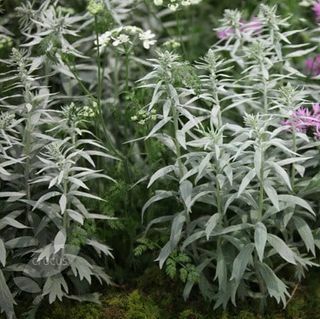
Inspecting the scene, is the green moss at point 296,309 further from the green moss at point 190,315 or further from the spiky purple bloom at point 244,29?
the spiky purple bloom at point 244,29

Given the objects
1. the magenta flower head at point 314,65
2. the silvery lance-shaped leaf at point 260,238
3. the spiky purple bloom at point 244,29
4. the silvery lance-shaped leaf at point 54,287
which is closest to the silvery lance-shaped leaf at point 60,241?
the silvery lance-shaped leaf at point 54,287

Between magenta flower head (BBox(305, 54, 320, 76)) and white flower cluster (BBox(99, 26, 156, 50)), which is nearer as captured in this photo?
white flower cluster (BBox(99, 26, 156, 50))

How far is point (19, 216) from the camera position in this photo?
2.37 m

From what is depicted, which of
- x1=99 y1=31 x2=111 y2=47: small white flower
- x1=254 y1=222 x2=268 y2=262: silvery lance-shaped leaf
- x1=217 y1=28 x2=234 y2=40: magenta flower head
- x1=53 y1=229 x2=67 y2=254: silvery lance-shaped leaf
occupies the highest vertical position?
x1=99 y1=31 x2=111 y2=47: small white flower

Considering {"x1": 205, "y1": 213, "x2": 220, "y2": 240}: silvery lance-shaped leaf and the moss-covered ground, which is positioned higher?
{"x1": 205, "y1": 213, "x2": 220, "y2": 240}: silvery lance-shaped leaf

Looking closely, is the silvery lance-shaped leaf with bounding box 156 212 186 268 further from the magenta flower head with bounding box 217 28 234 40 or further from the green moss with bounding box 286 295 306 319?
the magenta flower head with bounding box 217 28 234 40

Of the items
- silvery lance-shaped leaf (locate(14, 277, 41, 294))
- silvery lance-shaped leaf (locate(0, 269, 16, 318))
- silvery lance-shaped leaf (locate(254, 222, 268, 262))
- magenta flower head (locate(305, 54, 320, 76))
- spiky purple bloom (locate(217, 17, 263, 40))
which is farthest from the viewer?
magenta flower head (locate(305, 54, 320, 76))

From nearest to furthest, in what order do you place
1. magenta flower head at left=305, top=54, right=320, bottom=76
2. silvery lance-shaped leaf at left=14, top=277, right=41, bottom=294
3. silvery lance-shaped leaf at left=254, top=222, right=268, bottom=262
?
silvery lance-shaped leaf at left=254, top=222, right=268, bottom=262 < silvery lance-shaped leaf at left=14, top=277, right=41, bottom=294 < magenta flower head at left=305, top=54, right=320, bottom=76

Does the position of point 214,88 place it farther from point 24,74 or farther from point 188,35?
point 188,35

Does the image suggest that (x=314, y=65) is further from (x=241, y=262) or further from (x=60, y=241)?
(x=60, y=241)

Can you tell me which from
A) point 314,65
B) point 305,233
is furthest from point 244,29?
point 305,233

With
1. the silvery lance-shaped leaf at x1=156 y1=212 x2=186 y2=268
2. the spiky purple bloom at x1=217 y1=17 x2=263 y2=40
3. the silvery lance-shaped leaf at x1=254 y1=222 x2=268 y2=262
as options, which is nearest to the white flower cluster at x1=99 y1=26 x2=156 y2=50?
the spiky purple bloom at x1=217 y1=17 x2=263 y2=40

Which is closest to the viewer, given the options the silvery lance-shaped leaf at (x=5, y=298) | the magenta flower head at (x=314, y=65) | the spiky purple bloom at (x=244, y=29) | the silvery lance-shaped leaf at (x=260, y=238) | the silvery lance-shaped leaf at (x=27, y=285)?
the silvery lance-shaped leaf at (x=260, y=238)

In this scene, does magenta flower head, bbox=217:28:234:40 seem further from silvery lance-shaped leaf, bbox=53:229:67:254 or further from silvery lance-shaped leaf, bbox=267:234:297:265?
silvery lance-shaped leaf, bbox=53:229:67:254
